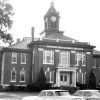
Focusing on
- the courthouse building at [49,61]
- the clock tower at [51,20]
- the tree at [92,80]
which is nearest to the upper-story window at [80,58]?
the courthouse building at [49,61]

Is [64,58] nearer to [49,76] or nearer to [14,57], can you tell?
[49,76]

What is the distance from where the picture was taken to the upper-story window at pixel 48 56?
46188 mm

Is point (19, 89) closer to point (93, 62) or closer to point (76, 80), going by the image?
point (76, 80)

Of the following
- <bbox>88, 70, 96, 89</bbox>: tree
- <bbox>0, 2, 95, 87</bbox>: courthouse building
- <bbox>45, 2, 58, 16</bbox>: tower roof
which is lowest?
<bbox>88, 70, 96, 89</bbox>: tree

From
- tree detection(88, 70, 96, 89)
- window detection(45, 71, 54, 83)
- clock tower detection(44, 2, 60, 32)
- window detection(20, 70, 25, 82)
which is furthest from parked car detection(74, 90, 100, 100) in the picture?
clock tower detection(44, 2, 60, 32)

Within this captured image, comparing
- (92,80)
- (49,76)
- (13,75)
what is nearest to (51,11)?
(49,76)

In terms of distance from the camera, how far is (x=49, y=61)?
46.4m

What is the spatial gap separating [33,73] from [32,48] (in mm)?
4299

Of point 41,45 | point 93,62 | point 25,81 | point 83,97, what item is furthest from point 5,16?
point 93,62

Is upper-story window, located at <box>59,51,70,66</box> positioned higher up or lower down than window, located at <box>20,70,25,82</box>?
higher up

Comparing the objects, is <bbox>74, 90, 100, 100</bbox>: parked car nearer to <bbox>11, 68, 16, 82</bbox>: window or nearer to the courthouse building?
the courthouse building

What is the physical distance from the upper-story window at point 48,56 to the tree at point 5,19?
61.7 feet

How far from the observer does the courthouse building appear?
151 feet

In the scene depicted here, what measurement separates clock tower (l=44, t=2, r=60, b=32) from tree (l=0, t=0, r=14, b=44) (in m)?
25.8
